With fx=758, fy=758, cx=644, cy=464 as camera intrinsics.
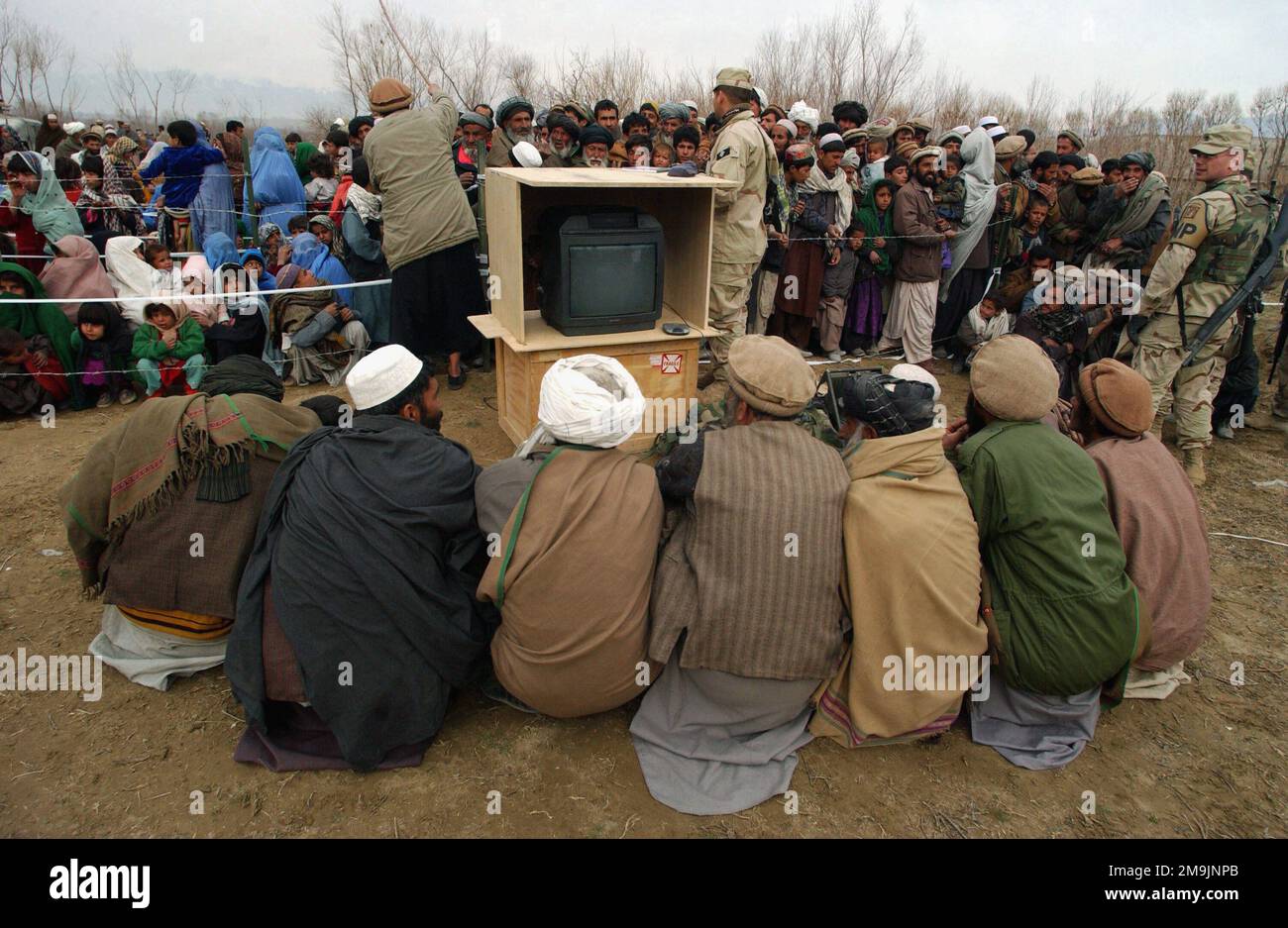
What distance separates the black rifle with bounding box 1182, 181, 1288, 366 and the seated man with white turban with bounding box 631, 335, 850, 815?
380 centimetres

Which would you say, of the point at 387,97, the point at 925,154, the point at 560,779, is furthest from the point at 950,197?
the point at 560,779

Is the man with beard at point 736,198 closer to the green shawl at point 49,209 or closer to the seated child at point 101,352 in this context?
the seated child at point 101,352

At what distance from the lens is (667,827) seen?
7.56 ft

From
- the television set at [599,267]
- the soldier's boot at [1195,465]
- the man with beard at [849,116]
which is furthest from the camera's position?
the man with beard at [849,116]

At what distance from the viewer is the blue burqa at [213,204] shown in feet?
23.1

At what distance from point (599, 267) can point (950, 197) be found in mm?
3896

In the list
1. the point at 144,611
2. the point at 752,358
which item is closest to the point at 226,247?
the point at 144,611

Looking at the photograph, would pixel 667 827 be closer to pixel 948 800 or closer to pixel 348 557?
pixel 948 800

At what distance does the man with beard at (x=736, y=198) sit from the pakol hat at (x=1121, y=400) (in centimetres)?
246

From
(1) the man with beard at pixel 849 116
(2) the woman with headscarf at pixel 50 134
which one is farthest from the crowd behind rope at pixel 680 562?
(2) the woman with headscarf at pixel 50 134

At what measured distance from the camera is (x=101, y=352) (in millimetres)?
5316

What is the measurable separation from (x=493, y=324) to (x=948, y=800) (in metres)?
Result: 3.38

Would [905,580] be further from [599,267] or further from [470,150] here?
[470,150]

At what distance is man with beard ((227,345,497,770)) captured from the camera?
2.30 metres
